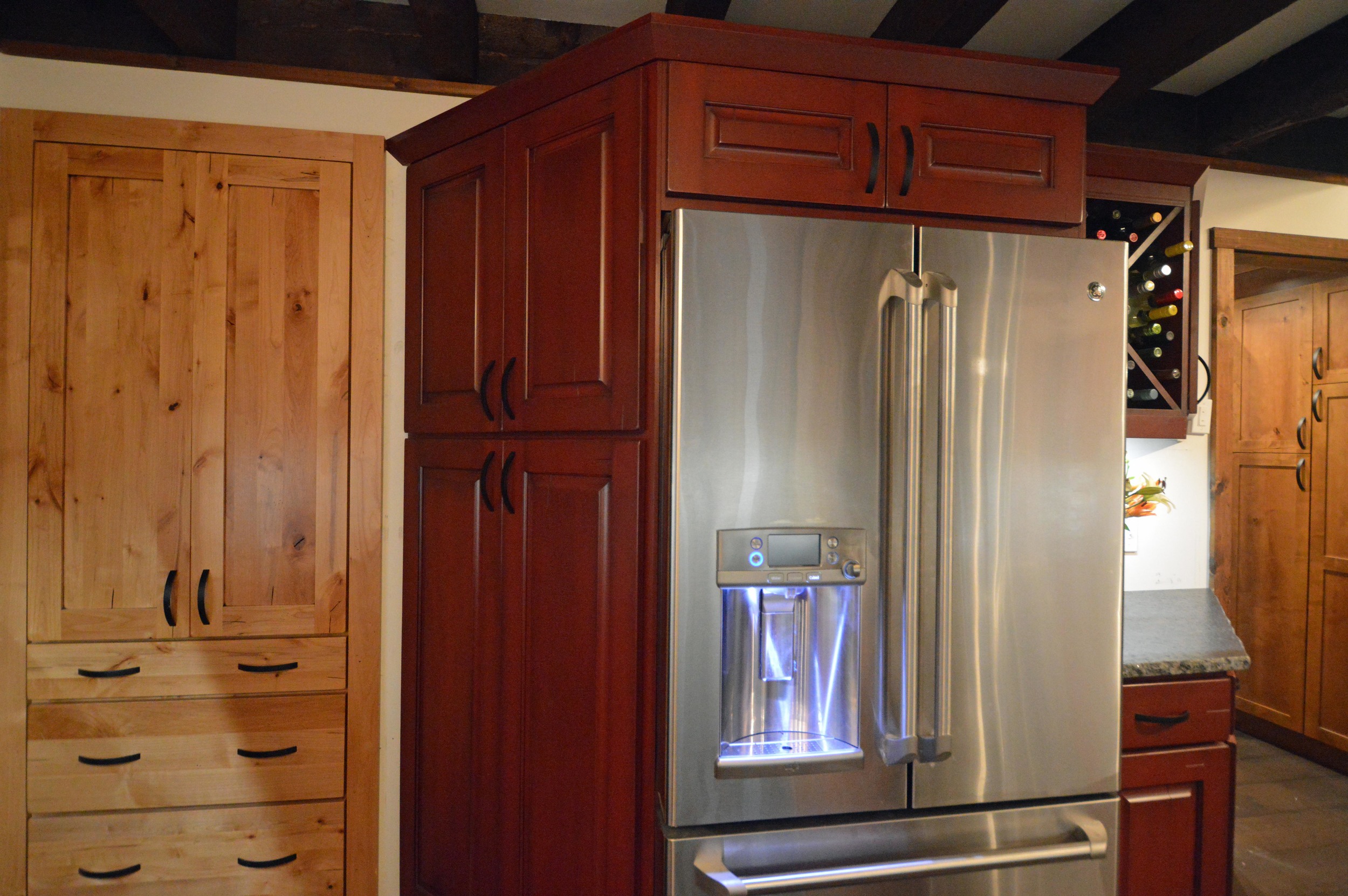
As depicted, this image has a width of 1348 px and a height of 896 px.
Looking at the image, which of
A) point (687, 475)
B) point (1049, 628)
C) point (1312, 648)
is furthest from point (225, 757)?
point (1312, 648)

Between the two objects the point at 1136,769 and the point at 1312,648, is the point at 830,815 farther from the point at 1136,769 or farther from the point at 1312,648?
the point at 1312,648

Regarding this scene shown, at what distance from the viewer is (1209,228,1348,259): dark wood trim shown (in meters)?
2.66

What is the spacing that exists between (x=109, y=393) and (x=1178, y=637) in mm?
2832

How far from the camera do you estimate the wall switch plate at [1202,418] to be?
99.7 inches

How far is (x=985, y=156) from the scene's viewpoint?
1568 millimetres

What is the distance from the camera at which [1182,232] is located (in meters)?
2.18

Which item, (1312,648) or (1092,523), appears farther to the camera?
(1312,648)

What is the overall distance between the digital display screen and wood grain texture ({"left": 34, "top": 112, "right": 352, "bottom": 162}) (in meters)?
1.58

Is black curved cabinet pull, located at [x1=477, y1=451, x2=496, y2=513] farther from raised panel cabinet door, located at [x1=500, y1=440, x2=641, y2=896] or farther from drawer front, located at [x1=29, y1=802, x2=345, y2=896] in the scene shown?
drawer front, located at [x1=29, y1=802, x2=345, y2=896]

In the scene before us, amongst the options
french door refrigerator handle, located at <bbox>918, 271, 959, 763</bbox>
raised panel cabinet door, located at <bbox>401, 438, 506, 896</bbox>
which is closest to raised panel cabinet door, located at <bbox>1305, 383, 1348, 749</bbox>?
french door refrigerator handle, located at <bbox>918, 271, 959, 763</bbox>

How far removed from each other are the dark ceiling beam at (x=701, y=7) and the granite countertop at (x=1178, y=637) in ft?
5.92

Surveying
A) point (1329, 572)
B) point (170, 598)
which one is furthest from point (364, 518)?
point (1329, 572)

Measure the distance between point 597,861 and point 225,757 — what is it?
44.0 inches

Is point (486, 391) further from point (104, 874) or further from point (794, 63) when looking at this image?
point (104, 874)
